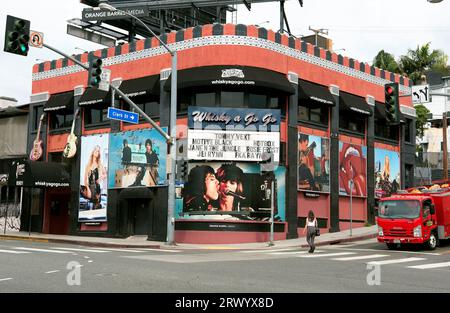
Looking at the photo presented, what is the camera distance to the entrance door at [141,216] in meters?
30.8

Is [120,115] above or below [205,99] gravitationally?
below

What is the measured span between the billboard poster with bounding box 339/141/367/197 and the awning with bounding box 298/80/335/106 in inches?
122

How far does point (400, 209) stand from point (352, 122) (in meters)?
11.9

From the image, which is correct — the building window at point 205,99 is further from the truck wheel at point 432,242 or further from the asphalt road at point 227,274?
the truck wheel at point 432,242

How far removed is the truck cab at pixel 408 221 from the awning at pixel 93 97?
16399mm

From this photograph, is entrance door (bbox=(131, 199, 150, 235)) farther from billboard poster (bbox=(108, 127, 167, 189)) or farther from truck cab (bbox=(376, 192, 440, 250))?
truck cab (bbox=(376, 192, 440, 250))

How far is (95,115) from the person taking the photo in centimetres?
3378

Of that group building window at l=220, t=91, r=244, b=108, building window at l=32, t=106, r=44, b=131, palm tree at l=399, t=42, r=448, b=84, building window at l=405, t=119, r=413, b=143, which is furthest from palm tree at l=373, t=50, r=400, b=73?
building window at l=32, t=106, r=44, b=131

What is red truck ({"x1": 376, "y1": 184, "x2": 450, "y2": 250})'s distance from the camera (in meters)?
23.1

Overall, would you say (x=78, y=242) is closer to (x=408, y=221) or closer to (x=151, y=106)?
(x=151, y=106)

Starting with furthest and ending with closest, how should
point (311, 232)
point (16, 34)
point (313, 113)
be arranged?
point (313, 113) → point (311, 232) → point (16, 34)

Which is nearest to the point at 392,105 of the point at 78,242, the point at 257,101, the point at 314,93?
the point at 257,101

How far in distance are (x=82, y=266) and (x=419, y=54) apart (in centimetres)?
5290
